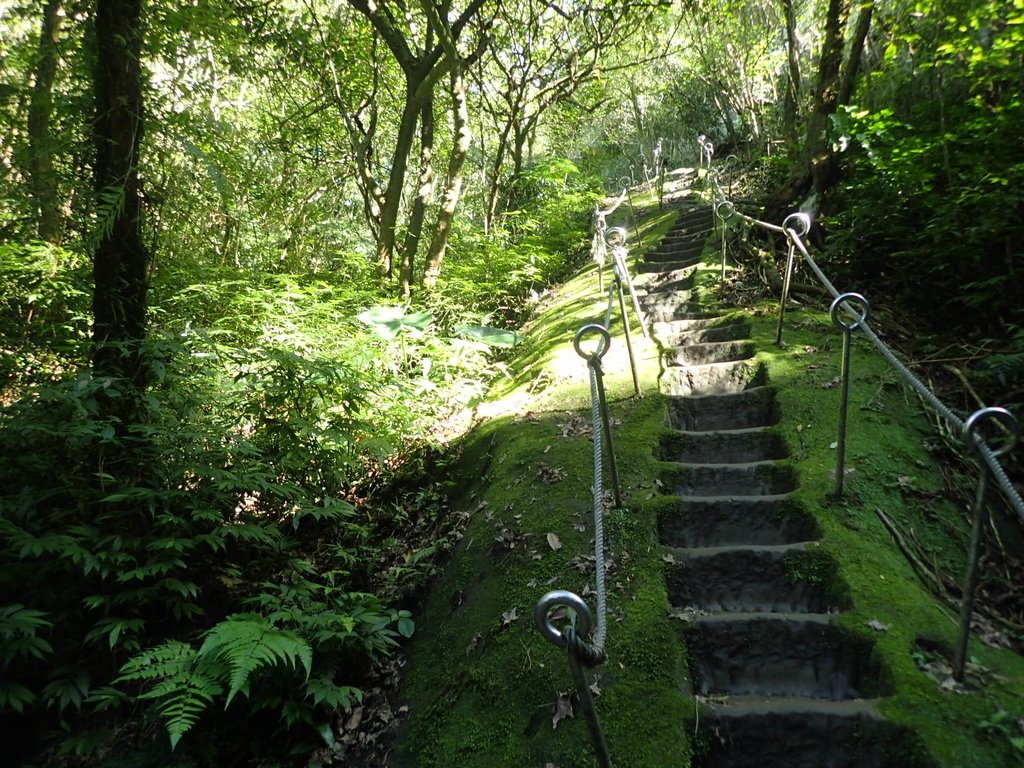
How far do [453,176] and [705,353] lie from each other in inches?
190

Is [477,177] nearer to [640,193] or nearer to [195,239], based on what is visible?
[640,193]

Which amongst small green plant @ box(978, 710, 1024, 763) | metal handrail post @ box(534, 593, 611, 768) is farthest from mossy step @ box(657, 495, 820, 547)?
metal handrail post @ box(534, 593, 611, 768)

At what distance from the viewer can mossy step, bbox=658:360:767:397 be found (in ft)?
17.3

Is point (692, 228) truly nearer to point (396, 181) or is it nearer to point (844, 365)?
point (396, 181)

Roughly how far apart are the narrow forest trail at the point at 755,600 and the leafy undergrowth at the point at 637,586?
0.11m

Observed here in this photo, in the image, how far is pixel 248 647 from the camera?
274cm

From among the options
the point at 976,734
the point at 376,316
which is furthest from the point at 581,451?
the point at 976,734

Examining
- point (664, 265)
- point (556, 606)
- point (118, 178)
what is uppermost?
point (118, 178)

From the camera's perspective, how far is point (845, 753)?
2346mm

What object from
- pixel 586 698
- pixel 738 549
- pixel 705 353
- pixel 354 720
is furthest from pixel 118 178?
pixel 705 353

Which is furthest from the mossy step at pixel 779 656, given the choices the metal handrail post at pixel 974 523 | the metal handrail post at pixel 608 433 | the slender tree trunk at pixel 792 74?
the slender tree trunk at pixel 792 74

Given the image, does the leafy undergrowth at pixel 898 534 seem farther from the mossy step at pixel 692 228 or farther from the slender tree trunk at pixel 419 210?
the mossy step at pixel 692 228

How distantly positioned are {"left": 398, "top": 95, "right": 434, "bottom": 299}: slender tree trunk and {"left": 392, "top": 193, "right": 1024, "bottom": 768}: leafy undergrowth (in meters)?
3.83

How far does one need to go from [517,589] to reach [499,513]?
0.85 m
